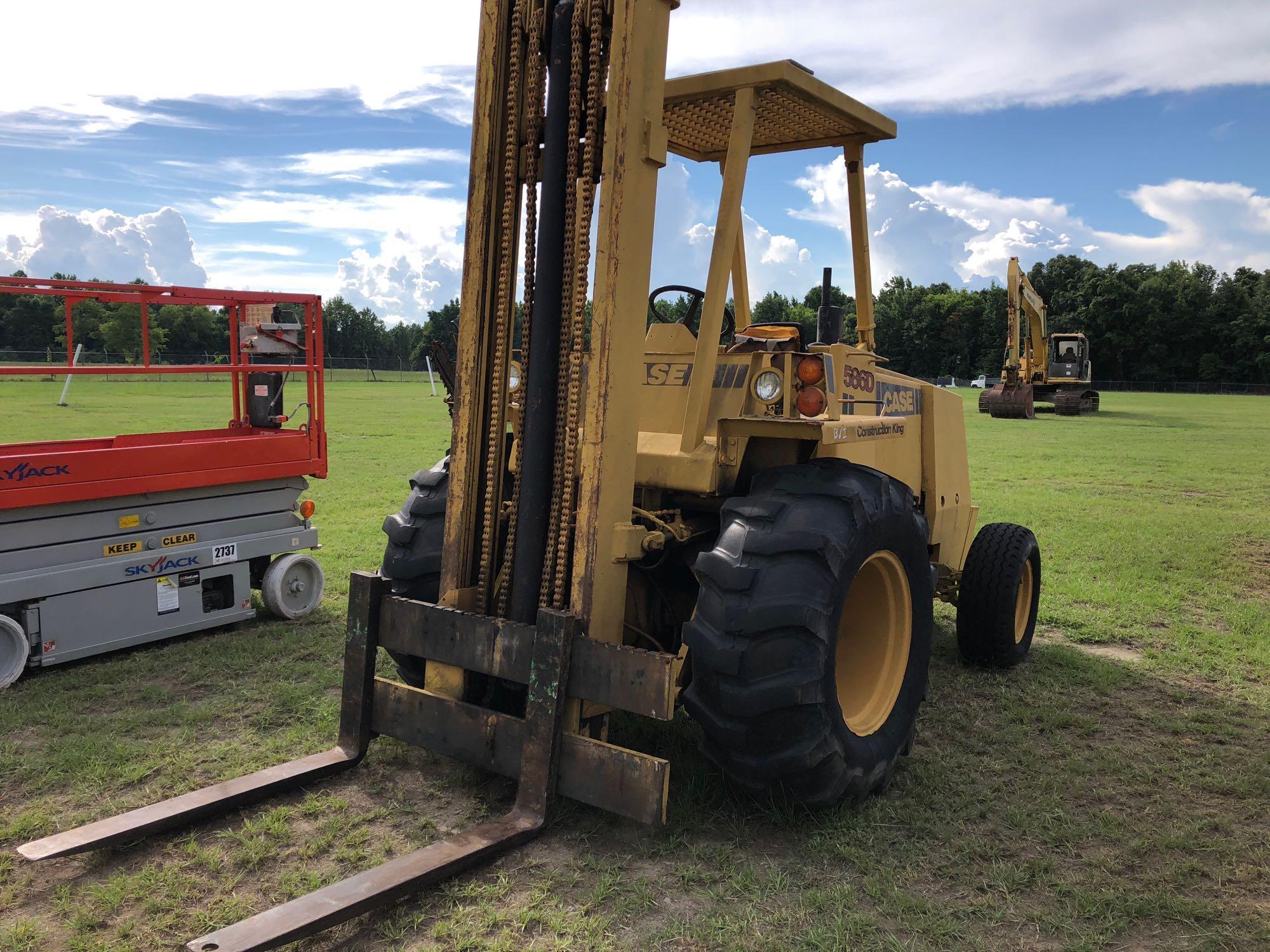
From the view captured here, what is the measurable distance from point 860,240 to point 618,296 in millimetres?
2319

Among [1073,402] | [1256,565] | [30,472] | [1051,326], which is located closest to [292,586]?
[30,472]

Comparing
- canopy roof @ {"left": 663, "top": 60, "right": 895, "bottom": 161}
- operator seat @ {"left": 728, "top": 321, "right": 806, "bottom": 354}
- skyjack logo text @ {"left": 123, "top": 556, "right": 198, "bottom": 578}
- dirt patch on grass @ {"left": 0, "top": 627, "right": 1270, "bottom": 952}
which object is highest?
canopy roof @ {"left": 663, "top": 60, "right": 895, "bottom": 161}

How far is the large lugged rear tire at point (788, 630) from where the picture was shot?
3578 millimetres

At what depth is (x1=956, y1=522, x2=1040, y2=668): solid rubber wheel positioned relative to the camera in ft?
19.9

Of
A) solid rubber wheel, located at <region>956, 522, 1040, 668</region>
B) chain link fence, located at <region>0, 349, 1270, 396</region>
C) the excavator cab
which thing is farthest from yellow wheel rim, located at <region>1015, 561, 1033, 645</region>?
chain link fence, located at <region>0, 349, 1270, 396</region>

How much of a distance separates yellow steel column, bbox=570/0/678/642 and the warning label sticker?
11.7 ft

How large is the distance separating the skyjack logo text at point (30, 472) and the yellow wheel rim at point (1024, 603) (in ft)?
19.7

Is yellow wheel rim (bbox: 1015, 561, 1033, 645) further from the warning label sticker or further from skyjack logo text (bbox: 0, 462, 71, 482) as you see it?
skyjack logo text (bbox: 0, 462, 71, 482)

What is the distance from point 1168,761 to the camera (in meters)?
4.84

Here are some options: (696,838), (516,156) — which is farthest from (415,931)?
(516,156)

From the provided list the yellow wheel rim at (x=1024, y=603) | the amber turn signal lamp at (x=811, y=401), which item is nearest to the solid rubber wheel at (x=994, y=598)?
the yellow wheel rim at (x=1024, y=603)

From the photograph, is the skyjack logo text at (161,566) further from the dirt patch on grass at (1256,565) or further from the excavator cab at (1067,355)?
the excavator cab at (1067,355)

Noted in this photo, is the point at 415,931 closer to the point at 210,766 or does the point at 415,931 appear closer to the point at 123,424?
the point at 210,766

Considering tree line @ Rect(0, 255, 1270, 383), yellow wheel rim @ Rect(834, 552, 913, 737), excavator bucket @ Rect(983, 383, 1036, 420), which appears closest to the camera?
yellow wheel rim @ Rect(834, 552, 913, 737)
